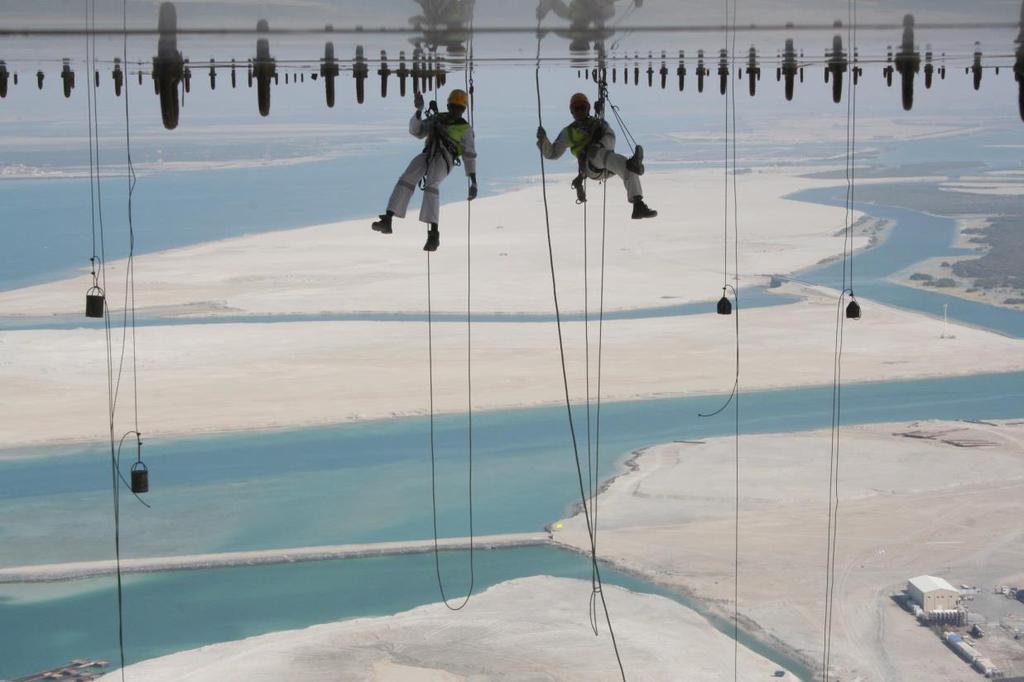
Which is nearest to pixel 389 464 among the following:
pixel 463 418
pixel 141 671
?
pixel 463 418

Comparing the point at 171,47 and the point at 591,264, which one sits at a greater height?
the point at 171,47

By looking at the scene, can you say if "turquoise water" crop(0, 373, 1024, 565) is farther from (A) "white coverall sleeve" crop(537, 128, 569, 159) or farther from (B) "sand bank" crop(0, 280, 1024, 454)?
(A) "white coverall sleeve" crop(537, 128, 569, 159)

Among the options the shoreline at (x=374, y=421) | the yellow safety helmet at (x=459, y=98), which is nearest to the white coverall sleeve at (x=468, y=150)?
the yellow safety helmet at (x=459, y=98)

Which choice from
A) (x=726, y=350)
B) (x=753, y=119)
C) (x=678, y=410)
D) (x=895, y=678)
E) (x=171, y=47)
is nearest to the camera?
(x=171, y=47)

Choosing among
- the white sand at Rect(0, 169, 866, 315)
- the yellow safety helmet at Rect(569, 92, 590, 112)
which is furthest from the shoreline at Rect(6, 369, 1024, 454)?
the yellow safety helmet at Rect(569, 92, 590, 112)

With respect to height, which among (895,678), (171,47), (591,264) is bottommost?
(895,678)

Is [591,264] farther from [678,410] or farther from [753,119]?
[753,119]
